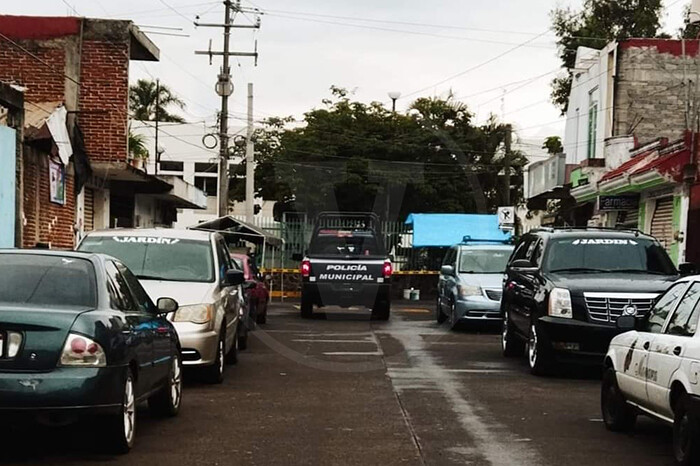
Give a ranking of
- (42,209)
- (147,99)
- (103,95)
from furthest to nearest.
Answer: (147,99) → (103,95) → (42,209)

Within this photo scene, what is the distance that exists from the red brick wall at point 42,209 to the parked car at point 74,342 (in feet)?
41.7

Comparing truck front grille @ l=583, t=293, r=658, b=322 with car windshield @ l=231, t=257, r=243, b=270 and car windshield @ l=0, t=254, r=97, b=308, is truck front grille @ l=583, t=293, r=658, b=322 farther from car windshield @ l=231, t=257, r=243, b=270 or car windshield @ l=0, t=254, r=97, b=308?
car windshield @ l=231, t=257, r=243, b=270

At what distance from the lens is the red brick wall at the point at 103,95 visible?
84.0ft

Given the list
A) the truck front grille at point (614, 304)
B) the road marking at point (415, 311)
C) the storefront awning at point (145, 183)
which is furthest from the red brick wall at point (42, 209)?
the truck front grille at point (614, 304)

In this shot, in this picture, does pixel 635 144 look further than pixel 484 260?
Yes

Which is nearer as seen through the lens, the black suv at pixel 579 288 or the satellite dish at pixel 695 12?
the black suv at pixel 579 288

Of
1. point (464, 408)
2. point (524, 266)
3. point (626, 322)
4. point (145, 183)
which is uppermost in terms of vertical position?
point (145, 183)

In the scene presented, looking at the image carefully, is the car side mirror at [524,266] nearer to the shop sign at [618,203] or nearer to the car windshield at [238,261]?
the car windshield at [238,261]

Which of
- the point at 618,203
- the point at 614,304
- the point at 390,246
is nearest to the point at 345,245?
the point at 618,203

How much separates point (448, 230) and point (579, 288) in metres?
23.9

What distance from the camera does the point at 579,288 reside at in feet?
43.4

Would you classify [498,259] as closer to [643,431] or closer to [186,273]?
[186,273]

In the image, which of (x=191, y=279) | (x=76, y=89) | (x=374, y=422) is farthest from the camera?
(x=76, y=89)

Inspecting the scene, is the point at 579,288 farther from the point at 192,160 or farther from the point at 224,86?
the point at 192,160
